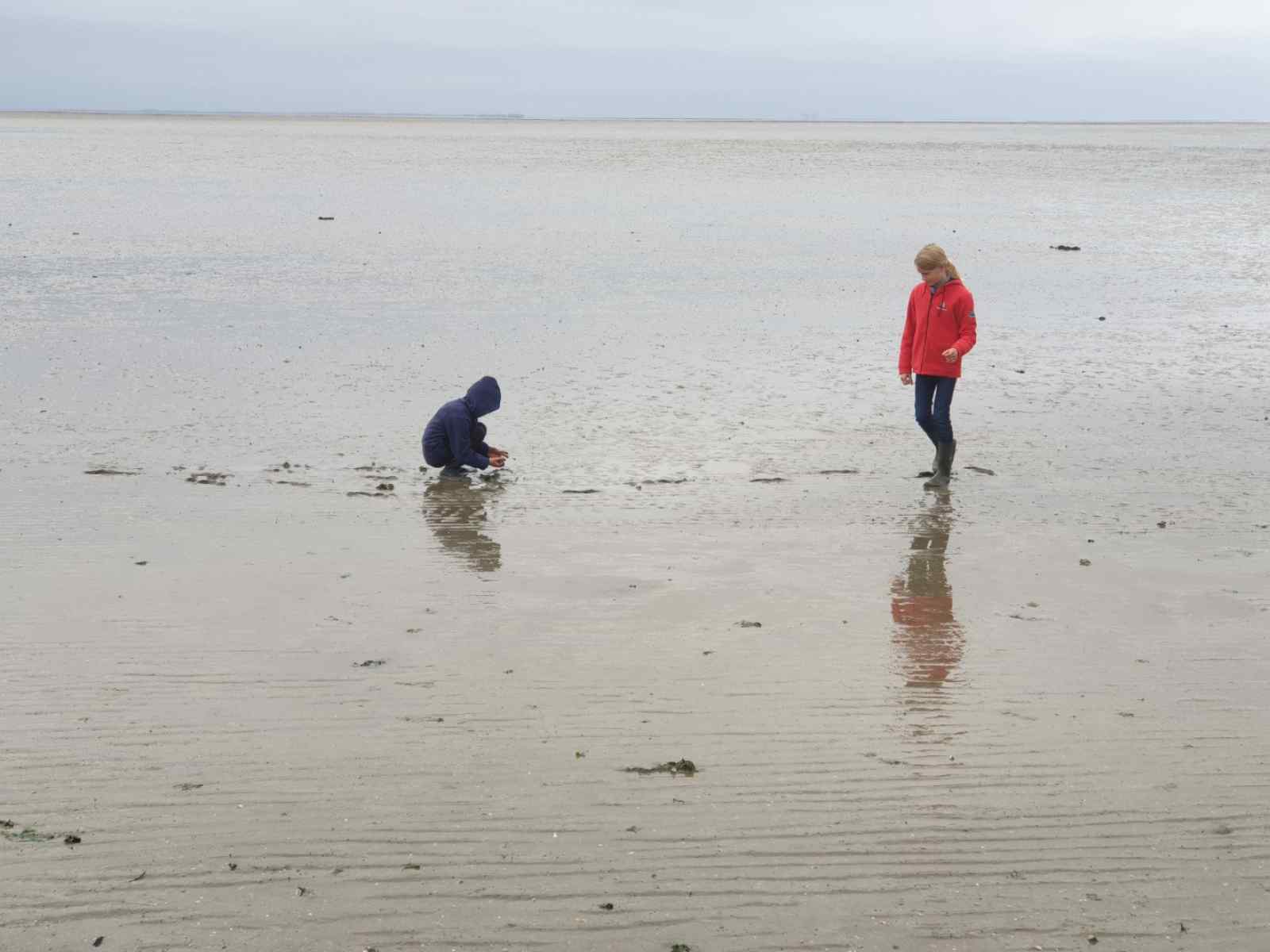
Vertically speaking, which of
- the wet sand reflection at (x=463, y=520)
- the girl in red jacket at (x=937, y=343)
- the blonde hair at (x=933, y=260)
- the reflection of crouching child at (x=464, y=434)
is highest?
the blonde hair at (x=933, y=260)

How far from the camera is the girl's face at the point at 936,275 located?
9.35m

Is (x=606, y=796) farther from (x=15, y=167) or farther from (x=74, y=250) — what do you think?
(x=15, y=167)

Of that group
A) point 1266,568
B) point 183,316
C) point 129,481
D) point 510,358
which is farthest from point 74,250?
point 1266,568

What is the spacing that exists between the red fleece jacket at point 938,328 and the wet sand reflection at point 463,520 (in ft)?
10.3

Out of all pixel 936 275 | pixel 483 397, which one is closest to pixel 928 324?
pixel 936 275

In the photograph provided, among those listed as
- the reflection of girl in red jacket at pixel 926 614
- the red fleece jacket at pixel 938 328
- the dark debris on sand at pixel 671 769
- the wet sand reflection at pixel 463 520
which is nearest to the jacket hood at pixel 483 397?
the wet sand reflection at pixel 463 520

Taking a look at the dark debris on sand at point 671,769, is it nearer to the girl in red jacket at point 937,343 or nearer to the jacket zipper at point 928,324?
the girl in red jacket at point 937,343

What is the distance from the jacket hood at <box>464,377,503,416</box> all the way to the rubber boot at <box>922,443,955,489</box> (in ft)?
10.2

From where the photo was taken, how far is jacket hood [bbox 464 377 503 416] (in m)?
9.67

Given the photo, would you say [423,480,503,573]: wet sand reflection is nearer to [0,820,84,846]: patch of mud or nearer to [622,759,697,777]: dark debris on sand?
[622,759,697,777]: dark debris on sand

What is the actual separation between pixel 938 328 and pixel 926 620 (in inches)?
130

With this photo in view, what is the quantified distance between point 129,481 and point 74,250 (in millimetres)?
16532

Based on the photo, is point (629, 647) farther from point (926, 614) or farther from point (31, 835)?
point (31, 835)

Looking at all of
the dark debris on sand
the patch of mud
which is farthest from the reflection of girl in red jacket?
the patch of mud
